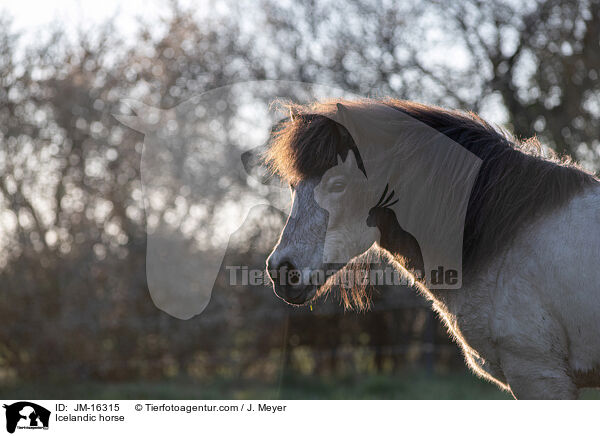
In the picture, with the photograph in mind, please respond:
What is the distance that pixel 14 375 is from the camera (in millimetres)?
11031

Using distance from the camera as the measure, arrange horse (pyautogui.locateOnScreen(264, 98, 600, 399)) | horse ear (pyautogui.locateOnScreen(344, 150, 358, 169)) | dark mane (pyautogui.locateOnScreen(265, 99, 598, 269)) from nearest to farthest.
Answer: horse (pyautogui.locateOnScreen(264, 98, 600, 399))
dark mane (pyautogui.locateOnScreen(265, 99, 598, 269))
horse ear (pyautogui.locateOnScreen(344, 150, 358, 169))

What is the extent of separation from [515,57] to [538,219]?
7.90m

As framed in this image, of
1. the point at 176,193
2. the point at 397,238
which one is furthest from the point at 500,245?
the point at 176,193

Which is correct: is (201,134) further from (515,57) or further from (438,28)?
(515,57)

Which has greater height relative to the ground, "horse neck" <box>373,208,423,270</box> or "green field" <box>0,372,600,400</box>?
"horse neck" <box>373,208,423,270</box>

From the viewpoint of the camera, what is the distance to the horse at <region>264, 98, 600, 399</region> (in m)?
2.65

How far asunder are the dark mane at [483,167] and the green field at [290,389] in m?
6.23

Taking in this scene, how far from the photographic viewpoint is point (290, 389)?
1008cm

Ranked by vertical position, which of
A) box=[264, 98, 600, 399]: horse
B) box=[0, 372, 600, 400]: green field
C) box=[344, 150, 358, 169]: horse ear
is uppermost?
box=[344, 150, 358, 169]: horse ear
